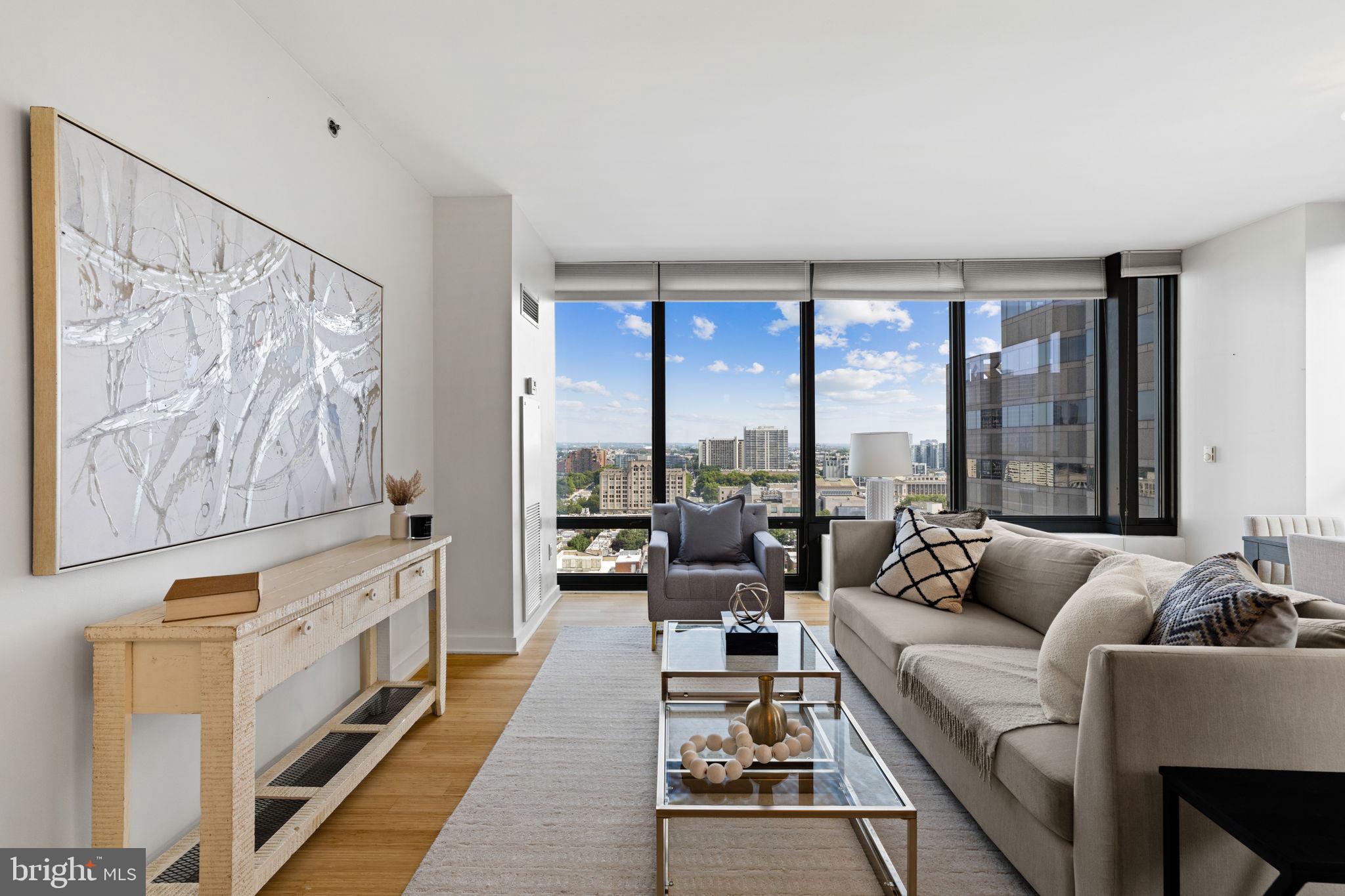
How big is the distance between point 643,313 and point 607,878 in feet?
14.2

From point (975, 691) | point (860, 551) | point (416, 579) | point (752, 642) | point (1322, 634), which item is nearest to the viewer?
point (1322, 634)

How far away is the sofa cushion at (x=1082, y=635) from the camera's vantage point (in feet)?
5.97

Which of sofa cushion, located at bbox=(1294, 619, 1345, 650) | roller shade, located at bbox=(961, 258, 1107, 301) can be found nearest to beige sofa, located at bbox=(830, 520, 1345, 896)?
sofa cushion, located at bbox=(1294, 619, 1345, 650)

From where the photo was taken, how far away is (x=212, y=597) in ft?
5.35

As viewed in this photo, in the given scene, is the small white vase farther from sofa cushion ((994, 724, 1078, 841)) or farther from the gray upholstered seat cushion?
sofa cushion ((994, 724, 1078, 841))

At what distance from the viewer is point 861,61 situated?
2557mm

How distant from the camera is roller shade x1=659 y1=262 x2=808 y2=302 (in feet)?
17.5

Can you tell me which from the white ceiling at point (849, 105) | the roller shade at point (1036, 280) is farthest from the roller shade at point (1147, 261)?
the white ceiling at point (849, 105)

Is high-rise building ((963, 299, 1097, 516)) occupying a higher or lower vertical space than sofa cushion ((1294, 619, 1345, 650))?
higher

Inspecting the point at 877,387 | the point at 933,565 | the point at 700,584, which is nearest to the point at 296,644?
the point at 700,584

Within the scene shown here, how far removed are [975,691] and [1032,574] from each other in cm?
100

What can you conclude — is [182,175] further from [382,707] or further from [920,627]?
[920,627]

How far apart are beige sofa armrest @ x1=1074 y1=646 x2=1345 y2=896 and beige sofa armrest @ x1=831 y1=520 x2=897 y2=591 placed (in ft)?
7.40

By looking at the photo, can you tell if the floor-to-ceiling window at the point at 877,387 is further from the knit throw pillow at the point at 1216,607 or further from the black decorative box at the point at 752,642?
the knit throw pillow at the point at 1216,607
